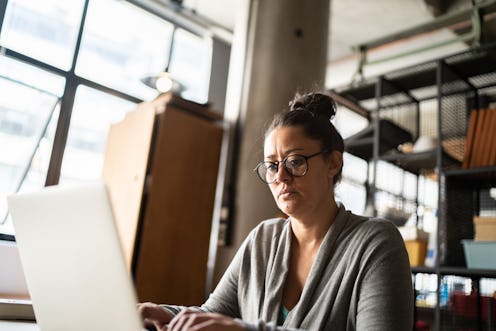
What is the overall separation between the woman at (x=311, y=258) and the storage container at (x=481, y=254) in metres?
1.34

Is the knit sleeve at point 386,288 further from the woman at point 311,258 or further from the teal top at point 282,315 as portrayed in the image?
the teal top at point 282,315

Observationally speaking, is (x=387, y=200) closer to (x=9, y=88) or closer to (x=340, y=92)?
(x=340, y=92)

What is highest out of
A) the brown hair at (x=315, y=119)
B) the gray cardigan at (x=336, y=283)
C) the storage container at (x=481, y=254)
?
the brown hair at (x=315, y=119)

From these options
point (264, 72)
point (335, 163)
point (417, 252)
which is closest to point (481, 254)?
point (417, 252)

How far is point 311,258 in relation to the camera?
50.7 inches

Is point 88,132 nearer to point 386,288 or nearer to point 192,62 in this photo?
point 192,62

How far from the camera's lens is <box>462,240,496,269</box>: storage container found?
2.29 metres

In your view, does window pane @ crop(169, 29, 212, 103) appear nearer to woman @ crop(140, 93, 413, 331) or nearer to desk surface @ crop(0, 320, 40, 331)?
woman @ crop(140, 93, 413, 331)

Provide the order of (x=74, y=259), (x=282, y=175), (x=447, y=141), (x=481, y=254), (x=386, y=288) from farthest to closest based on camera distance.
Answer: (x=447, y=141) → (x=481, y=254) → (x=282, y=175) → (x=386, y=288) → (x=74, y=259)

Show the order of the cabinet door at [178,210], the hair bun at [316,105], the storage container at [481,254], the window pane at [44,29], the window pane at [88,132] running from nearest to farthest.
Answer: the hair bun at [316,105] → the storage container at [481,254] → the cabinet door at [178,210] → the window pane at [44,29] → the window pane at [88,132]

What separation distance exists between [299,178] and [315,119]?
0.19m

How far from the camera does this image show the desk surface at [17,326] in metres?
1.04

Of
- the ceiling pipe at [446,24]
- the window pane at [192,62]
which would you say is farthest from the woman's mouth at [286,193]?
the window pane at [192,62]

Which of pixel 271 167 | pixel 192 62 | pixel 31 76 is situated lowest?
pixel 271 167
